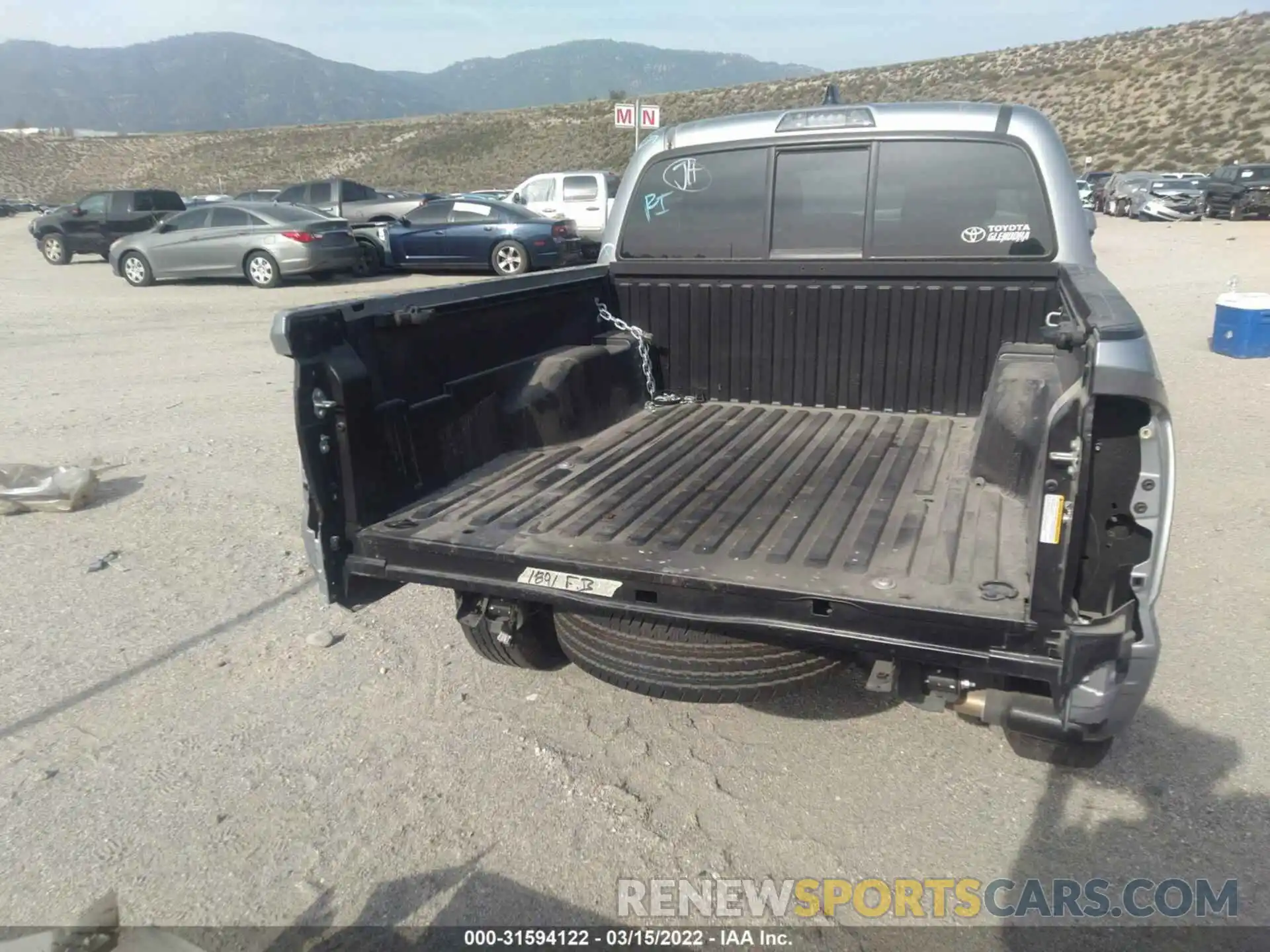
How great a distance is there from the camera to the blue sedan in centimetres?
1653

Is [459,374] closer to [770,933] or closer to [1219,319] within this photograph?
[770,933]

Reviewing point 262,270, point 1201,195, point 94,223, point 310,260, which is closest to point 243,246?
point 262,270

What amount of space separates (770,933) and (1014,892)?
73cm

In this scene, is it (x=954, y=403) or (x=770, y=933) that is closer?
(x=770, y=933)

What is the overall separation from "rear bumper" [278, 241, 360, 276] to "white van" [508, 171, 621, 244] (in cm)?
472

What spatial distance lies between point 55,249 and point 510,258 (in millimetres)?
12286

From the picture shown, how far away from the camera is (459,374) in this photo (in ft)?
11.9

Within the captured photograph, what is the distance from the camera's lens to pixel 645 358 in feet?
15.6

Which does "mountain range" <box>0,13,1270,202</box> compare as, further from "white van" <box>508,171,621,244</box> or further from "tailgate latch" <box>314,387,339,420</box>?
"tailgate latch" <box>314,387,339,420</box>

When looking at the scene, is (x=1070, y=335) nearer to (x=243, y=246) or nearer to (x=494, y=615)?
(x=494, y=615)

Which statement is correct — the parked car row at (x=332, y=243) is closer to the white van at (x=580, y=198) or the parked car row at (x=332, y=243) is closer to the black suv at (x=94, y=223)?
the white van at (x=580, y=198)

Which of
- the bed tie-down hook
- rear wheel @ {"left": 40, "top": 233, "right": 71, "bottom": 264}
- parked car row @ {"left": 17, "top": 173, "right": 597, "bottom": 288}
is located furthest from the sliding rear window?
rear wheel @ {"left": 40, "top": 233, "right": 71, "bottom": 264}

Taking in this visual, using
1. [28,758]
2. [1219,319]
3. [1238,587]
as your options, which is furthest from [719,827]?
[1219,319]

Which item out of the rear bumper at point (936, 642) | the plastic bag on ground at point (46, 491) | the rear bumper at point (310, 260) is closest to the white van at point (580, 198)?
the rear bumper at point (310, 260)
